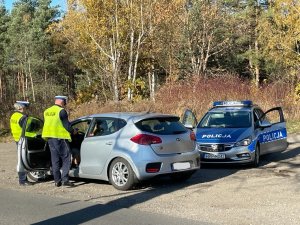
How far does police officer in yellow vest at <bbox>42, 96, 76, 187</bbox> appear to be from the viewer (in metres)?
10.1

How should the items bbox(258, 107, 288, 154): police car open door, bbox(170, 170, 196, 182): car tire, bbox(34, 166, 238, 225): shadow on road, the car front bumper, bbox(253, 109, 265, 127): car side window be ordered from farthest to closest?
bbox(253, 109, 265, 127): car side window → bbox(258, 107, 288, 154): police car open door → the car front bumper → bbox(170, 170, 196, 182): car tire → bbox(34, 166, 238, 225): shadow on road

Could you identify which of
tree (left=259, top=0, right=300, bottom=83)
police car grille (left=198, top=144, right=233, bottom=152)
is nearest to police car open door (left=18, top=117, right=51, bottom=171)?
police car grille (left=198, top=144, right=233, bottom=152)

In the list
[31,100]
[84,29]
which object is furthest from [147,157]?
[84,29]

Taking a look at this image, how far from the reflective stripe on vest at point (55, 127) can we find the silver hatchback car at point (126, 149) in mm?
496

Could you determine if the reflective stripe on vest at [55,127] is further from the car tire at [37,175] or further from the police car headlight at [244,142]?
the police car headlight at [244,142]

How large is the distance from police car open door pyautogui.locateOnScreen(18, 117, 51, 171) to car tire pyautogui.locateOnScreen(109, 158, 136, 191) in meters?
1.75

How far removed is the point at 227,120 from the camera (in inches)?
535

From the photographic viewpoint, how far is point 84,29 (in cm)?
3344

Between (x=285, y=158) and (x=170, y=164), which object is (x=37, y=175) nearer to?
(x=170, y=164)

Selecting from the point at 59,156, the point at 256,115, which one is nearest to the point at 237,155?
A: the point at 256,115

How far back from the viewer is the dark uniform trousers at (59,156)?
1019 cm

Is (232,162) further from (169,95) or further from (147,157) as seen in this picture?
(169,95)

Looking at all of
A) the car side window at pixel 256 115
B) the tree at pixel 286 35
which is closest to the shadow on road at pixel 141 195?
the car side window at pixel 256 115

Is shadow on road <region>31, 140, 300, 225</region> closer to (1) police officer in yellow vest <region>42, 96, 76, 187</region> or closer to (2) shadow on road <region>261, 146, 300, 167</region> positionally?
(2) shadow on road <region>261, 146, 300, 167</region>
